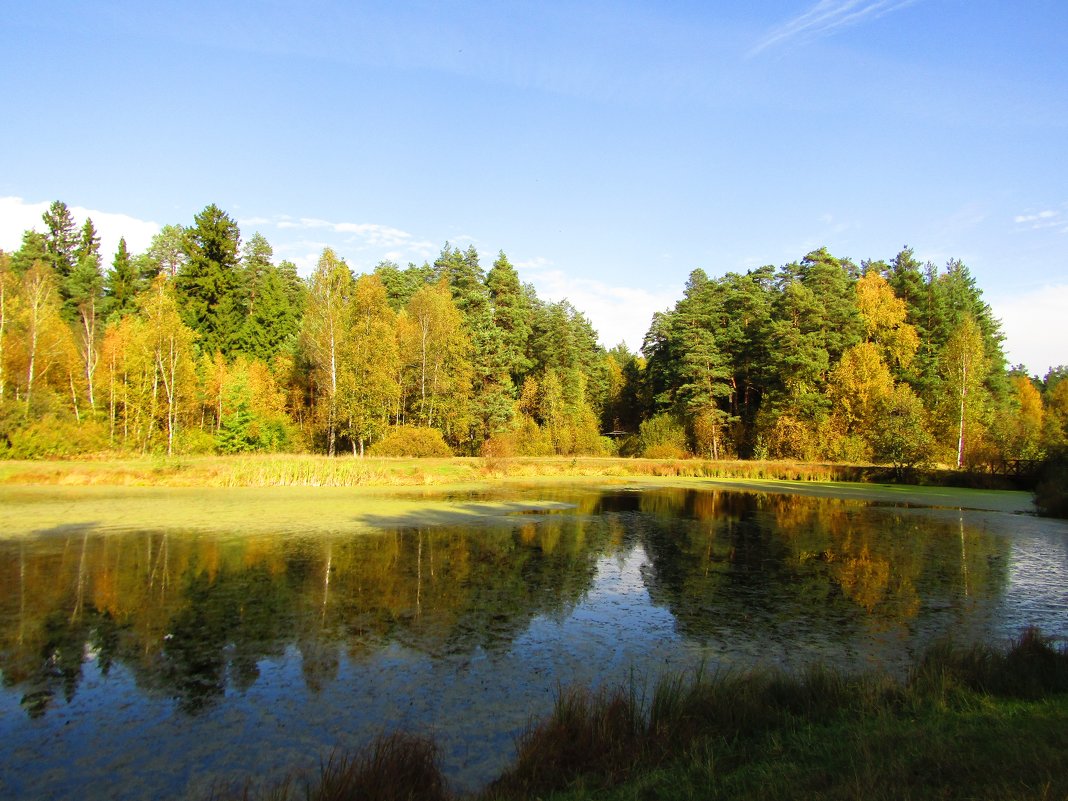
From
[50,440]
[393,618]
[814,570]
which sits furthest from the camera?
[50,440]

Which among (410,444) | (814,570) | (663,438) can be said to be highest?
(663,438)

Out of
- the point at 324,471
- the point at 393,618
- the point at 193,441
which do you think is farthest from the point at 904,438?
the point at 193,441

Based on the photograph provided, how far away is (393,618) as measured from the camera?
916cm

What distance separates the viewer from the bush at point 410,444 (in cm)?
3716

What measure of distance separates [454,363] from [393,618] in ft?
119

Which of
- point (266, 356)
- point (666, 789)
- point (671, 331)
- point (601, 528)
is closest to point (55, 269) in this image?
point (266, 356)

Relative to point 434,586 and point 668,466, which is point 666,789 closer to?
point 434,586

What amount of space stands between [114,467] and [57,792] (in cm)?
2641

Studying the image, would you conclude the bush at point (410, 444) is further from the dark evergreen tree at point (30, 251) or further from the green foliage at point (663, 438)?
the dark evergreen tree at point (30, 251)

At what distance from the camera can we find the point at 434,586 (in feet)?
36.0

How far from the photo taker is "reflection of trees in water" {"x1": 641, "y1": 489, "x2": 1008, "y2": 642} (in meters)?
9.49

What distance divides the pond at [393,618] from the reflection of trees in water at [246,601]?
5 cm

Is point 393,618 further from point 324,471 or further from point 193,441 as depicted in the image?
point 193,441

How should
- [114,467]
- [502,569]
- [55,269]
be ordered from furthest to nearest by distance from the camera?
[55,269], [114,467], [502,569]
